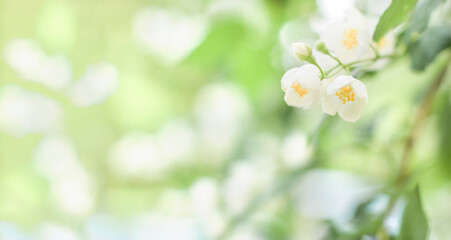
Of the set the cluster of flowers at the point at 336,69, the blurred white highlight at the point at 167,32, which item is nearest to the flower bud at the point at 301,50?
the cluster of flowers at the point at 336,69

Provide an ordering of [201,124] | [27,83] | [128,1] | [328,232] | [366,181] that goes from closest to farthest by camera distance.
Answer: [328,232]
[366,181]
[201,124]
[27,83]
[128,1]

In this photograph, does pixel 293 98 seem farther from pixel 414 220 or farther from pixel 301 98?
pixel 414 220

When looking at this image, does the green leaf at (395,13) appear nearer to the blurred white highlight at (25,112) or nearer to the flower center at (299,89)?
the flower center at (299,89)

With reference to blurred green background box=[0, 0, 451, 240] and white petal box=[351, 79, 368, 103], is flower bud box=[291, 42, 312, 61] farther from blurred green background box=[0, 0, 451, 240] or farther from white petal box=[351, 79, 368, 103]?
blurred green background box=[0, 0, 451, 240]

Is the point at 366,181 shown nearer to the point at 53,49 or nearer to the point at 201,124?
the point at 201,124

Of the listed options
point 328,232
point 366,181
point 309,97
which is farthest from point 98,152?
point 309,97

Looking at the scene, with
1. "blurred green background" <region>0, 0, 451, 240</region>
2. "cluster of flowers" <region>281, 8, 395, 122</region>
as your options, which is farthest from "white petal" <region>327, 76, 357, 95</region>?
"blurred green background" <region>0, 0, 451, 240</region>
